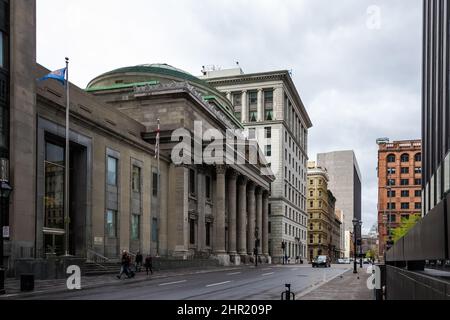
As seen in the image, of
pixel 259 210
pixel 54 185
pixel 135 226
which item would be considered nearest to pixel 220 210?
pixel 135 226

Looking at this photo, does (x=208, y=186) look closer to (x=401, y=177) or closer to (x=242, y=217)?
(x=242, y=217)

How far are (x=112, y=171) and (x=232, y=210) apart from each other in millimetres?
29082

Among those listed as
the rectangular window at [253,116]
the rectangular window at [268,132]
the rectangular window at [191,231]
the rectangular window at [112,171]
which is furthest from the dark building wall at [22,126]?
the rectangular window at [253,116]

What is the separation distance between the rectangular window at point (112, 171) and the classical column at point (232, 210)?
26.9 m

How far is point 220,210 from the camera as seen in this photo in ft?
226

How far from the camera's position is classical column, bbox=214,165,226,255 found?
222 feet

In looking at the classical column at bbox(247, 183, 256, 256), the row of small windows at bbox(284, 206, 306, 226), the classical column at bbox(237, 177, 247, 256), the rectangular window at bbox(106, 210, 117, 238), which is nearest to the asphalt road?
the rectangular window at bbox(106, 210, 117, 238)

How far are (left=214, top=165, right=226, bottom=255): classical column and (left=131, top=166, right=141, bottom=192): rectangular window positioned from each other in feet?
56.1

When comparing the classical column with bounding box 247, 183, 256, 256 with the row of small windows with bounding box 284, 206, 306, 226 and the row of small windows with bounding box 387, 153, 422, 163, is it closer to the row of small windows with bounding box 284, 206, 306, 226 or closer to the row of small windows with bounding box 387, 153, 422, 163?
the row of small windows with bounding box 284, 206, 306, 226

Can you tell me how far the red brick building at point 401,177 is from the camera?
14088cm

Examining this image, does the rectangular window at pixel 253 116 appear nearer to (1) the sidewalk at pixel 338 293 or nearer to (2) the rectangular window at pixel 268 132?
(2) the rectangular window at pixel 268 132

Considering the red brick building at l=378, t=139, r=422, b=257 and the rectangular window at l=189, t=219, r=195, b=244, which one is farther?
the red brick building at l=378, t=139, r=422, b=257

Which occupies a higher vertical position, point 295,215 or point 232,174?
point 232,174
